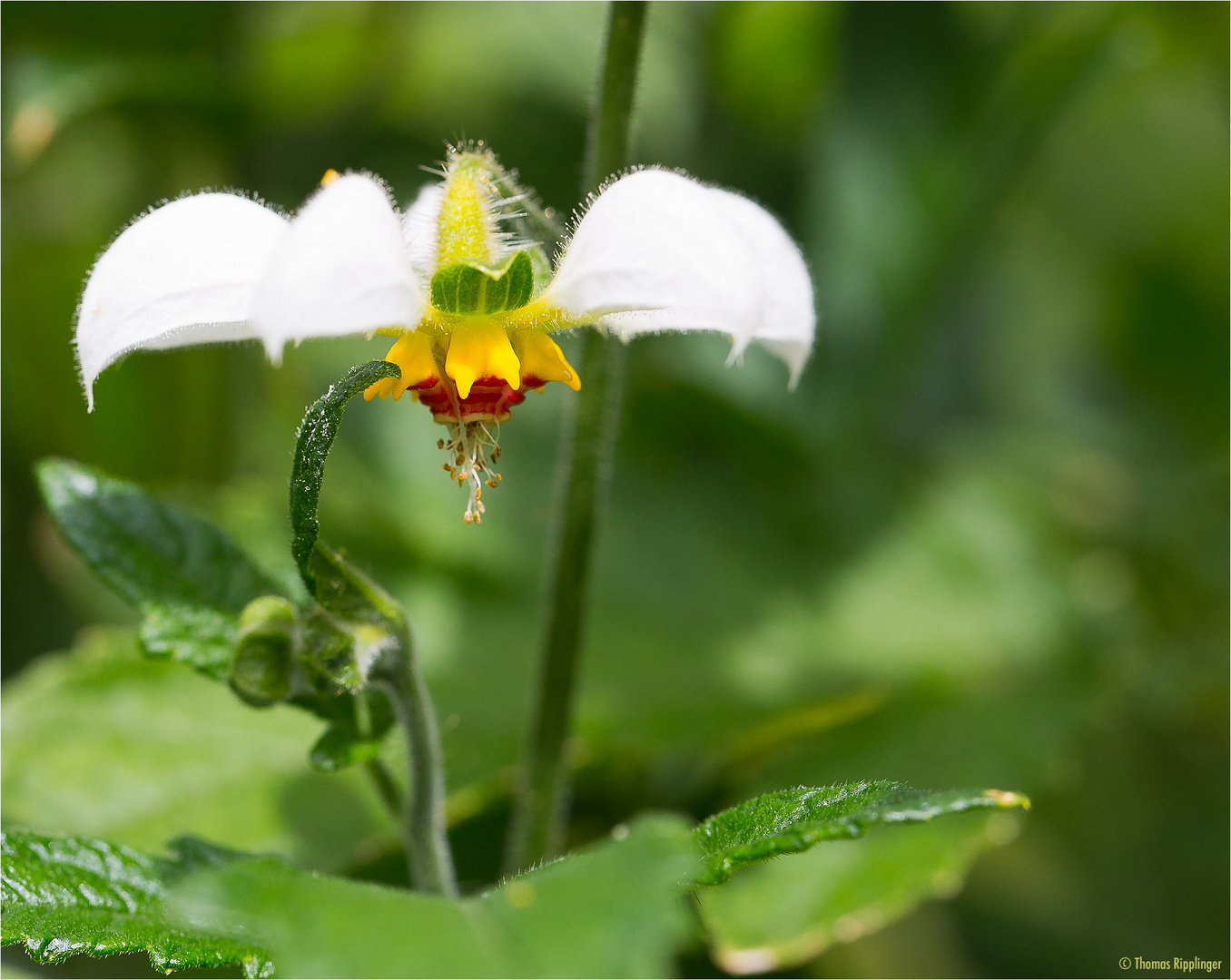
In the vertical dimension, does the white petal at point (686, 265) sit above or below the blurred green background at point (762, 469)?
below

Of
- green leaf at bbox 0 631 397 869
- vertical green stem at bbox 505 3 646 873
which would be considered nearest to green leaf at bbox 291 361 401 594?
vertical green stem at bbox 505 3 646 873

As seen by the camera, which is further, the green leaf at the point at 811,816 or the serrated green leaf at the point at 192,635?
the serrated green leaf at the point at 192,635

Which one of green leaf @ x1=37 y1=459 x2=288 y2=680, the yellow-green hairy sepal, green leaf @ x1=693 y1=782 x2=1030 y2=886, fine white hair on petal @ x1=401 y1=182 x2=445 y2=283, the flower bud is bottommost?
green leaf @ x1=693 y1=782 x2=1030 y2=886

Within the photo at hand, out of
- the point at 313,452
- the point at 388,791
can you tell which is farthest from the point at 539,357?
the point at 388,791

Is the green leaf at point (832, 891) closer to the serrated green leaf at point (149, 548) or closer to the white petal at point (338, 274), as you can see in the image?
the serrated green leaf at point (149, 548)

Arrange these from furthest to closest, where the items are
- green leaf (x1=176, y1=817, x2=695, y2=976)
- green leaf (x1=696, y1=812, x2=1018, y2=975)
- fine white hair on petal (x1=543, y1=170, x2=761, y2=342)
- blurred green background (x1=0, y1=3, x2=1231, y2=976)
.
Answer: blurred green background (x1=0, y1=3, x2=1231, y2=976), green leaf (x1=696, y1=812, x2=1018, y2=975), fine white hair on petal (x1=543, y1=170, x2=761, y2=342), green leaf (x1=176, y1=817, x2=695, y2=976)

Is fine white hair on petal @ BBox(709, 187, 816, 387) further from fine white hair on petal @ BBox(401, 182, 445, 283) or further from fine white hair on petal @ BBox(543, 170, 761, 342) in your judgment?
fine white hair on petal @ BBox(401, 182, 445, 283)

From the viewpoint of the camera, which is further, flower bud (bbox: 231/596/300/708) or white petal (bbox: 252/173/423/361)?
flower bud (bbox: 231/596/300/708)

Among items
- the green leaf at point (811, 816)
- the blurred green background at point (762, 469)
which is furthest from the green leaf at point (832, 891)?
the green leaf at point (811, 816)

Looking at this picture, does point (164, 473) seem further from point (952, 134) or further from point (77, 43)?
point (952, 134)
